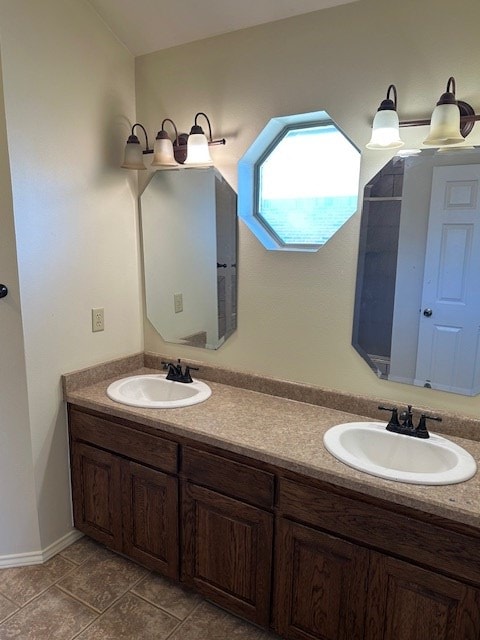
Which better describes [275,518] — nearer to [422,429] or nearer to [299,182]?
[422,429]

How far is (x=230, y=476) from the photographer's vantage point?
160 cm

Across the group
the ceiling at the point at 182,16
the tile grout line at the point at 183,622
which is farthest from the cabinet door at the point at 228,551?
the ceiling at the point at 182,16

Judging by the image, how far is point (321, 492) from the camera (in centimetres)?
141

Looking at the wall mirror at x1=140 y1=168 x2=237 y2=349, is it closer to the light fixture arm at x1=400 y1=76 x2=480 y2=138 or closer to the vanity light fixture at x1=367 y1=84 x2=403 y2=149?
the vanity light fixture at x1=367 y1=84 x2=403 y2=149

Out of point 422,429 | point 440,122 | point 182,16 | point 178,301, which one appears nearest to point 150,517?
point 178,301

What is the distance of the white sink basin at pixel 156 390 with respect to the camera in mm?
1967

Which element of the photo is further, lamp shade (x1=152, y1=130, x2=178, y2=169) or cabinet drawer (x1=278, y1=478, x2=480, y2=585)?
lamp shade (x1=152, y1=130, x2=178, y2=169)

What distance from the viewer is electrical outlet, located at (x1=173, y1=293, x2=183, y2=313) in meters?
2.30

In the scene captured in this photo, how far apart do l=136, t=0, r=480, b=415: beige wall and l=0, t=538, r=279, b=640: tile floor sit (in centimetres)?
101

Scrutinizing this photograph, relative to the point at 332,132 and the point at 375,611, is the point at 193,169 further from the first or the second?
the point at 375,611

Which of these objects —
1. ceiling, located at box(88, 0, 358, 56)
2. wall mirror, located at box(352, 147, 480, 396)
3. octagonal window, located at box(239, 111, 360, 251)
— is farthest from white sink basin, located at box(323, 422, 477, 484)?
ceiling, located at box(88, 0, 358, 56)

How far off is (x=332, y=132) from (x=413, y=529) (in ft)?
4.86

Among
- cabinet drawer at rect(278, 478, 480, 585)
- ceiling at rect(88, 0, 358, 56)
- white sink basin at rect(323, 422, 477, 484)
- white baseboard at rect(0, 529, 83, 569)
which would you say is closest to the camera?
cabinet drawer at rect(278, 478, 480, 585)

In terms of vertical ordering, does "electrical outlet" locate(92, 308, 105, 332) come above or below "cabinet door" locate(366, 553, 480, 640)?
above
